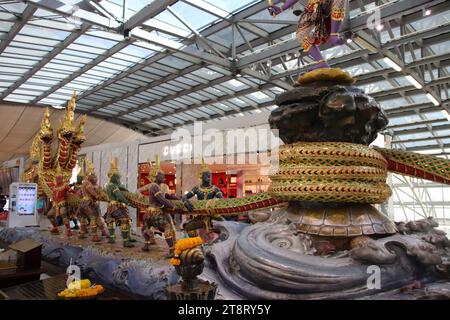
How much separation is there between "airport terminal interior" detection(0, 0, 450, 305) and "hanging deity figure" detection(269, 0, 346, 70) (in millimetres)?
12

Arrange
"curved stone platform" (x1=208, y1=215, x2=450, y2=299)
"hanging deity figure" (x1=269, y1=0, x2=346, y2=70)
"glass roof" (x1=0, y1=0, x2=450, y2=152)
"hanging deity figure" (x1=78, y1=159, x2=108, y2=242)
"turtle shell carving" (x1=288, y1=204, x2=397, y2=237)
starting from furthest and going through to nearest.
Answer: "glass roof" (x1=0, y1=0, x2=450, y2=152), "hanging deity figure" (x1=78, y1=159, x2=108, y2=242), "hanging deity figure" (x1=269, y1=0, x2=346, y2=70), "turtle shell carving" (x1=288, y1=204, x2=397, y2=237), "curved stone platform" (x1=208, y1=215, x2=450, y2=299)

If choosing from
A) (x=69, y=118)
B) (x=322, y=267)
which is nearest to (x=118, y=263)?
(x=322, y=267)

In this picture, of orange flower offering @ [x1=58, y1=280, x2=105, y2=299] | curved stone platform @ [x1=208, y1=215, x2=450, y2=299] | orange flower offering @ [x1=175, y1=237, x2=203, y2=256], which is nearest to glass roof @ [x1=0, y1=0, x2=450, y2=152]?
orange flower offering @ [x1=58, y1=280, x2=105, y2=299]

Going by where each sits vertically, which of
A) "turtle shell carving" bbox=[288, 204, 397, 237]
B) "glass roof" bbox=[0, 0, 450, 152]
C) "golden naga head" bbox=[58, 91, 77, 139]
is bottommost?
"turtle shell carving" bbox=[288, 204, 397, 237]

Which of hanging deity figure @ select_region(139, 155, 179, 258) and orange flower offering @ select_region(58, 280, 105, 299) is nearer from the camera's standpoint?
orange flower offering @ select_region(58, 280, 105, 299)

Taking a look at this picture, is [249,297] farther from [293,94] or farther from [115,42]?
[115,42]

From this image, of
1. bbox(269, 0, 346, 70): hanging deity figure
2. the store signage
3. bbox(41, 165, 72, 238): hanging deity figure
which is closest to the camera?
bbox(269, 0, 346, 70): hanging deity figure

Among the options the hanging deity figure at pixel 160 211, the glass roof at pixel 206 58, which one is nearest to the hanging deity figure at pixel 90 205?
the hanging deity figure at pixel 160 211

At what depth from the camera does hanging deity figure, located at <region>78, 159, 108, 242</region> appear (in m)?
6.08

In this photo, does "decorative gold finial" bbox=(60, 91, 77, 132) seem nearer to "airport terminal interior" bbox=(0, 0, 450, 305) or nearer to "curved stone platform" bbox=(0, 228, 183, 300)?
"airport terminal interior" bbox=(0, 0, 450, 305)

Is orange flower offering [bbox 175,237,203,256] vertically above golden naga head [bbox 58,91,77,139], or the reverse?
golden naga head [bbox 58,91,77,139]

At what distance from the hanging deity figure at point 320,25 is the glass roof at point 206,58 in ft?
21.7

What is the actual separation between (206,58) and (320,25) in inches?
383
